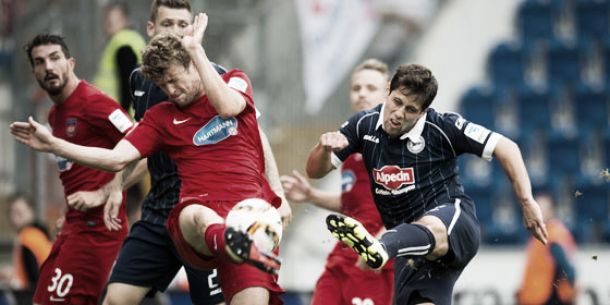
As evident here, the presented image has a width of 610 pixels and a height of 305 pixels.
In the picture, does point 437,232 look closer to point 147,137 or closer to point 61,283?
point 147,137

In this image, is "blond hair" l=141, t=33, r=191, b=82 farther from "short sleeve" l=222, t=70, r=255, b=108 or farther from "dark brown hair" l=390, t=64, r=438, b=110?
"dark brown hair" l=390, t=64, r=438, b=110

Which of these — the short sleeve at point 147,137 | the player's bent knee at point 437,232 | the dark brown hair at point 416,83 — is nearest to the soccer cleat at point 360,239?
the player's bent knee at point 437,232

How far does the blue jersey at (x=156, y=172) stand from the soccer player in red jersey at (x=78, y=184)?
0.67ft

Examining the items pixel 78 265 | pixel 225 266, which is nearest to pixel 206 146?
pixel 225 266

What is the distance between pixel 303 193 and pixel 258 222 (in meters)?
2.35

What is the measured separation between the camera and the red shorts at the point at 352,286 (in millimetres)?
8977

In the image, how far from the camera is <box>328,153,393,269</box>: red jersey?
9070 millimetres

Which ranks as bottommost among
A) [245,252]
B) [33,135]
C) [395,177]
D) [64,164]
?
[245,252]

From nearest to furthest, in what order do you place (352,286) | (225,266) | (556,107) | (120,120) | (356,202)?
(225,266)
(120,120)
(352,286)
(356,202)
(556,107)

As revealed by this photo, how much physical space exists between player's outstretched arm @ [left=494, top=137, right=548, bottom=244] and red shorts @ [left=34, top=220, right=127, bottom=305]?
2811 millimetres

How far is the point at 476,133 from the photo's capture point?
24.8 feet

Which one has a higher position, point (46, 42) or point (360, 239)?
point (46, 42)

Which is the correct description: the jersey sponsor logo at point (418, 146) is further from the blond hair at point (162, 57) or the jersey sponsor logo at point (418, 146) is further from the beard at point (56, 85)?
the beard at point (56, 85)

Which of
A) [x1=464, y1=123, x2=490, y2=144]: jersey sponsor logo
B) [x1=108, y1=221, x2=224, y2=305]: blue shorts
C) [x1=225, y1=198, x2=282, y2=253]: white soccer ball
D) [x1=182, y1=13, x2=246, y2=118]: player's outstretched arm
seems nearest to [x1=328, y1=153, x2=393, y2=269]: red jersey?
[x1=108, y1=221, x2=224, y2=305]: blue shorts
